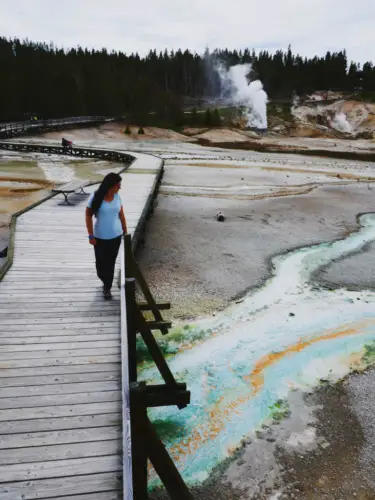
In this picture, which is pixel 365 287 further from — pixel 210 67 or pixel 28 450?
pixel 210 67

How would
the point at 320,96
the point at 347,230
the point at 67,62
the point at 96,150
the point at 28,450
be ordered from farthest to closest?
the point at 320,96 < the point at 67,62 < the point at 96,150 < the point at 347,230 < the point at 28,450

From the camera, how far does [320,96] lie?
7825cm

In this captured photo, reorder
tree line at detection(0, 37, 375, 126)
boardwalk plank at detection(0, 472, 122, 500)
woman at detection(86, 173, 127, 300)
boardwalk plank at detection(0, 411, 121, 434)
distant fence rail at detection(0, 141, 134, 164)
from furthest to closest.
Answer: tree line at detection(0, 37, 375, 126) < distant fence rail at detection(0, 141, 134, 164) < woman at detection(86, 173, 127, 300) < boardwalk plank at detection(0, 411, 121, 434) < boardwalk plank at detection(0, 472, 122, 500)

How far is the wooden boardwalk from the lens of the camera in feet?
8.90

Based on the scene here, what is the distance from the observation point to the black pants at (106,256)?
494cm

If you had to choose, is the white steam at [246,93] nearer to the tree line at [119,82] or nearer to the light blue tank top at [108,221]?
the tree line at [119,82]

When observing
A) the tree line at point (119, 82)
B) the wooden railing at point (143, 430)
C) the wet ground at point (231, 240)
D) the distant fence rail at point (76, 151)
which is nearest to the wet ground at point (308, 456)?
the wooden railing at point (143, 430)

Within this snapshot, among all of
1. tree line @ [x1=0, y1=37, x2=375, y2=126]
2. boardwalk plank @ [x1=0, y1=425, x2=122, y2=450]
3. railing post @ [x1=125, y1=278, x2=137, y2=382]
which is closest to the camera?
boardwalk plank @ [x1=0, y1=425, x2=122, y2=450]

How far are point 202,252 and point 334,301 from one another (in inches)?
142

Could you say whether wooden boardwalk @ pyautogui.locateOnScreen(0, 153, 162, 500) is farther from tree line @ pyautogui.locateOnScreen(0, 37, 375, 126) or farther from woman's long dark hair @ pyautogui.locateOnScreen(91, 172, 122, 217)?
tree line @ pyautogui.locateOnScreen(0, 37, 375, 126)

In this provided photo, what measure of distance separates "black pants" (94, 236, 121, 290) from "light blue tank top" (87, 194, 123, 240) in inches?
3.3

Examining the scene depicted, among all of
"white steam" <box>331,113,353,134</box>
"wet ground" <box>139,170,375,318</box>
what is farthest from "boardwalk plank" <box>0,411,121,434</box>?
"white steam" <box>331,113,353,134</box>

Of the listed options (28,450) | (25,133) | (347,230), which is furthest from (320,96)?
(28,450)

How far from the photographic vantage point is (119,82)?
62156 millimetres
